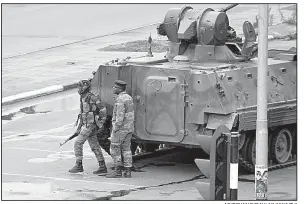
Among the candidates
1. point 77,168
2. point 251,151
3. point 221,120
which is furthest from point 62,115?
point 221,120

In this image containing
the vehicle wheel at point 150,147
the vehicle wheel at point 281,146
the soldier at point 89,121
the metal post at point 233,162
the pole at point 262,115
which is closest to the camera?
the metal post at point 233,162

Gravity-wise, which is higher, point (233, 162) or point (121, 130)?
point (233, 162)

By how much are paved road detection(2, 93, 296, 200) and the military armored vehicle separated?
2.56ft

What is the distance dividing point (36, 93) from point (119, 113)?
8.90 m

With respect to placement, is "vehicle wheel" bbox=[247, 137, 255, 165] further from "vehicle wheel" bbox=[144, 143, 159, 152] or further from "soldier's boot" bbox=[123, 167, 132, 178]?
"vehicle wheel" bbox=[144, 143, 159, 152]

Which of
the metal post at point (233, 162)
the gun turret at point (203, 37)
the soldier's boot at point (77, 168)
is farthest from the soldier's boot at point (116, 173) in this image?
the metal post at point (233, 162)

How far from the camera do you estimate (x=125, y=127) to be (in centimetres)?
2045

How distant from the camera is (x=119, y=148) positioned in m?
20.6

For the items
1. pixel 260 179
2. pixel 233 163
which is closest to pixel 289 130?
pixel 260 179

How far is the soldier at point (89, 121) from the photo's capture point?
20.7m

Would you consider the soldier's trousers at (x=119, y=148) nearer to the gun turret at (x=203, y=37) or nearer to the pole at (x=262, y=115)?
the gun turret at (x=203, y=37)

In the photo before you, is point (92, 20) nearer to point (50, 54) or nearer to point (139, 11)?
point (139, 11)

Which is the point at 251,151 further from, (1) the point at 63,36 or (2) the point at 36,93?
(1) the point at 63,36

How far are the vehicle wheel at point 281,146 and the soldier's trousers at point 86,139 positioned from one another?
3.28 meters
